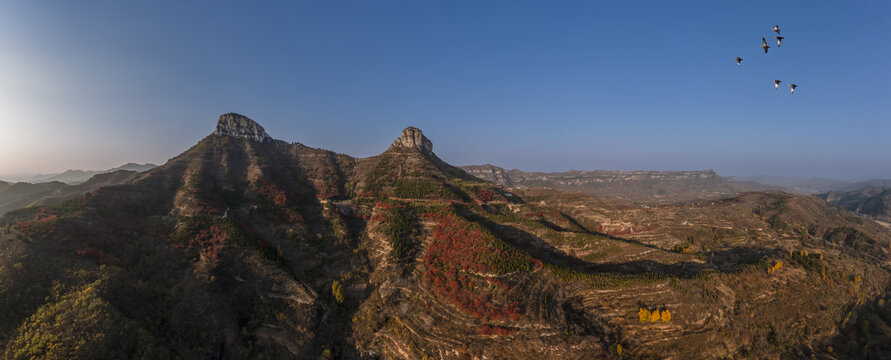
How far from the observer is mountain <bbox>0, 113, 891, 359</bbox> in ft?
95.1

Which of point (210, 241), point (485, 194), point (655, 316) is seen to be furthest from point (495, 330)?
point (485, 194)

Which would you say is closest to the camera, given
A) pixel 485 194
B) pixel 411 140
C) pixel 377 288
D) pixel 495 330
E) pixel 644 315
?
pixel 495 330

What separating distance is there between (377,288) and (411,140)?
232ft

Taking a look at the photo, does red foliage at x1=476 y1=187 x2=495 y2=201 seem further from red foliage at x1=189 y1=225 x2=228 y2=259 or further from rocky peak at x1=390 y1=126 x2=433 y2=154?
red foliage at x1=189 y1=225 x2=228 y2=259

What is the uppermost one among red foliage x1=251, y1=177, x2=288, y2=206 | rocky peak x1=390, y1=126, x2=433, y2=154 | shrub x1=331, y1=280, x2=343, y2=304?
rocky peak x1=390, y1=126, x2=433, y2=154

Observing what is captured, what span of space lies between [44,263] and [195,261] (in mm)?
13051

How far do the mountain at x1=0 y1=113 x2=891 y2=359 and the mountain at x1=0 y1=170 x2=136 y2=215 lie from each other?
28266 mm

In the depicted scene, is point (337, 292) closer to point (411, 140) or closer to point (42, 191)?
point (411, 140)

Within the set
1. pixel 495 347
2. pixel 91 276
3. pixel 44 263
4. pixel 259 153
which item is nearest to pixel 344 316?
pixel 495 347

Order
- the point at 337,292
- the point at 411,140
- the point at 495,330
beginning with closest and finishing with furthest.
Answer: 1. the point at 495,330
2. the point at 337,292
3. the point at 411,140

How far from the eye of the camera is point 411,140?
345 ft

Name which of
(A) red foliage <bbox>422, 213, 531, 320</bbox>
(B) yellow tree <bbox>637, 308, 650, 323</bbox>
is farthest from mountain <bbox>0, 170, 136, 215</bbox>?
(B) yellow tree <bbox>637, 308, 650, 323</bbox>

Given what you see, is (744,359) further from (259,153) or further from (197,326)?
(259,153)

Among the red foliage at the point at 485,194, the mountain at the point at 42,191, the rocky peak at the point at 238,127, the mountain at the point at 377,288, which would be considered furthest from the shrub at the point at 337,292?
the rocky peak at the point at 238,127
